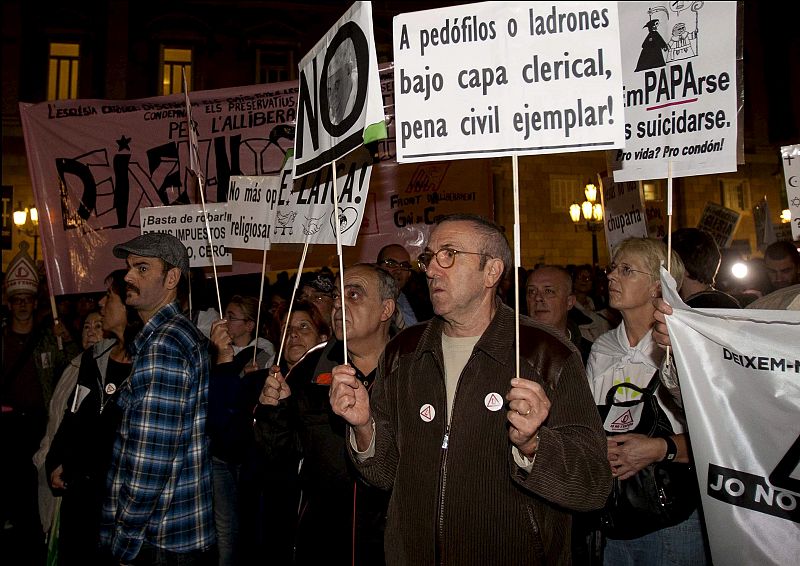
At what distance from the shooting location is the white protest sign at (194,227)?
5645 millimetres

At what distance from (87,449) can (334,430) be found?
149 cm

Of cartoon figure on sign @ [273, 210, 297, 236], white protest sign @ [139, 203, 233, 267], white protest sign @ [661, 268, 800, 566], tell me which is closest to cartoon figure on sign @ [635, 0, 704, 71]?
white protest sign @ [661, 268, 800, 566]

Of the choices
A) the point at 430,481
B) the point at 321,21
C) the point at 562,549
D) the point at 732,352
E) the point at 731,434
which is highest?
the point at 321,21

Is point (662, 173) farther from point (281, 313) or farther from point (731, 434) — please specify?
point (281, 313)

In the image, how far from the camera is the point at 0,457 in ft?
20.6

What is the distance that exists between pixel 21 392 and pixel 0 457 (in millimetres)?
638

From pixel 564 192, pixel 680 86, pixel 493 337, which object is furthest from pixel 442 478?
pixel 564 192

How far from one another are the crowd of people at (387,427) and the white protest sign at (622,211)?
97 cm

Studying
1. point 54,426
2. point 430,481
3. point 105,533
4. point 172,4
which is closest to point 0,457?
point 54,426

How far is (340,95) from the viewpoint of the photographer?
9.53ft

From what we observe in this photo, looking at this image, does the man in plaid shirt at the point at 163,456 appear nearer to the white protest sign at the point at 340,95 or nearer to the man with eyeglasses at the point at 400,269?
the white protest sign at the point at 340,95

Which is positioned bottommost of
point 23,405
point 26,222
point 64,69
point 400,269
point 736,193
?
point 23,405

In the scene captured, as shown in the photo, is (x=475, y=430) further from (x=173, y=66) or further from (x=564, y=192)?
(x=173, y=66)

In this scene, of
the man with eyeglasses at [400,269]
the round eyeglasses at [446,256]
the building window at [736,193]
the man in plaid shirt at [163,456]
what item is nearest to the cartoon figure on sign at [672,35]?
the round eyeglasses at [446,256]
